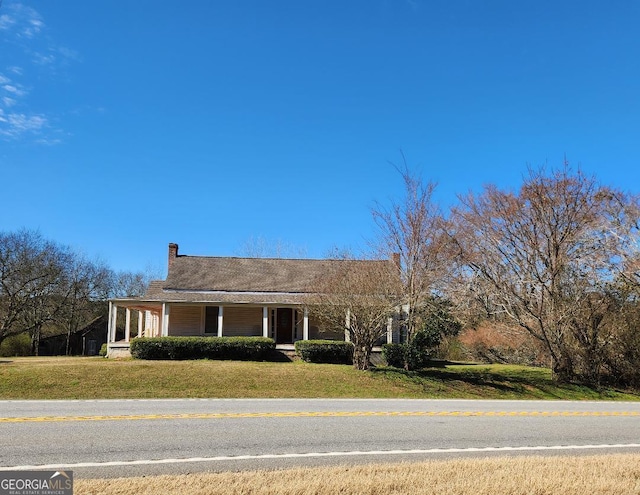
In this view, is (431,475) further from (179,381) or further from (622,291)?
(622,291)

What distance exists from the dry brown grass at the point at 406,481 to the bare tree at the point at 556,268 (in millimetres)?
16496

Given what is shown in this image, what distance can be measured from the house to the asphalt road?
14.2 metres

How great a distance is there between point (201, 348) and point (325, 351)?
5.40 meters

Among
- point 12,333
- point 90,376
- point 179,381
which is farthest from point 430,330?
point 12,333

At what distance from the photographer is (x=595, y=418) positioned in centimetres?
1238

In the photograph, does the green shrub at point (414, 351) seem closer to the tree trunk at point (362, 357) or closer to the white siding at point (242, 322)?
the tree trunk at point (362, 357)

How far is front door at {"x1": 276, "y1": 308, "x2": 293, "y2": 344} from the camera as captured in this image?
30203 mm

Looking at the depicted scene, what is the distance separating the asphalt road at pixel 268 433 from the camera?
23.5 feet

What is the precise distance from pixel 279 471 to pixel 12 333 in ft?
148

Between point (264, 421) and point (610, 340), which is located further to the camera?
point (610, 340)

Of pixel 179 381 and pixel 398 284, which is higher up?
pixel 398 284

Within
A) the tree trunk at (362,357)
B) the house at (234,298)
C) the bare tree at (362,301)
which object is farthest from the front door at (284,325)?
the tree trunk at (362,357)

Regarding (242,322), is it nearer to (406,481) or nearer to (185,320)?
(185,320)

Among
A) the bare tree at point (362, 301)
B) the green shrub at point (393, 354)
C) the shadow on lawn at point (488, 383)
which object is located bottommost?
the shadow on lawn at point (488, 383)
